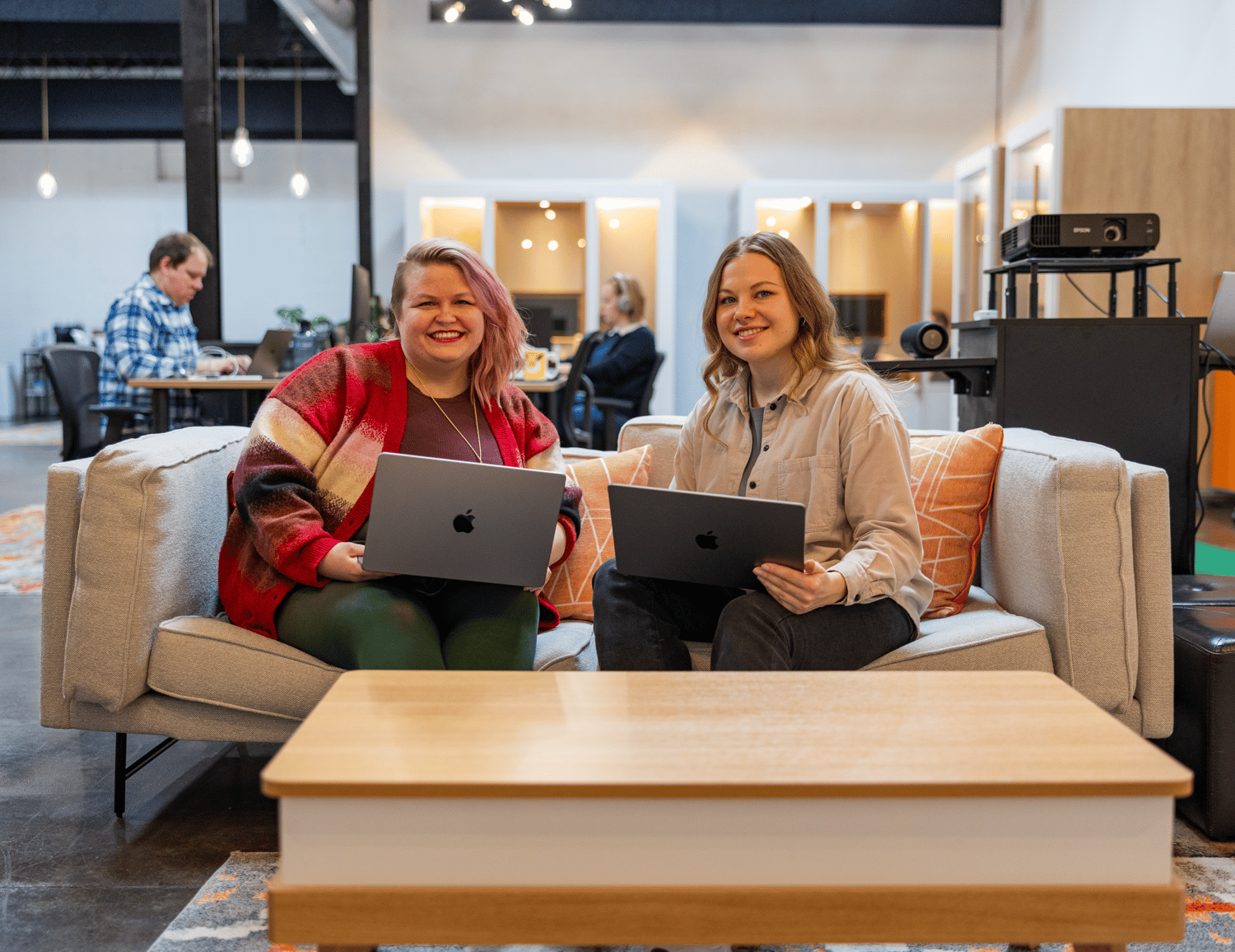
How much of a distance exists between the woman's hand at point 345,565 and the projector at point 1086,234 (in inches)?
88.3

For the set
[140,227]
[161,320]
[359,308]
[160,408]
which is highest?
[140,227]

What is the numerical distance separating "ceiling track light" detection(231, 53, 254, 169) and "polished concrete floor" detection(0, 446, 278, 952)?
673 centimetres

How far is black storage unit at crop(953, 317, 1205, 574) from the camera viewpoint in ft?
9.08

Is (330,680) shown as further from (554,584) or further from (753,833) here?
(753,833)

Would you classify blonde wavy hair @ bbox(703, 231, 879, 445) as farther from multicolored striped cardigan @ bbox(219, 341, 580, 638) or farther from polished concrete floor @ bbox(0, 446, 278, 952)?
polished concrete floor @ bbox(0, 446, 278, 952)

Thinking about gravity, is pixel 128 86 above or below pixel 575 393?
above

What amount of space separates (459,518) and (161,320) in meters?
3.44

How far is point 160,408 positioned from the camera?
14.9 ft

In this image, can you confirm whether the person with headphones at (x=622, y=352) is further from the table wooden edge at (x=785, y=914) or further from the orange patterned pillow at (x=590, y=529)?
the table wooden edge at (x=785, y=914)

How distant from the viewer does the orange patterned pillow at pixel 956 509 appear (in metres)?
2.09

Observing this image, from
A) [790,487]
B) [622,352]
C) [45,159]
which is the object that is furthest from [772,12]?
[45,159]

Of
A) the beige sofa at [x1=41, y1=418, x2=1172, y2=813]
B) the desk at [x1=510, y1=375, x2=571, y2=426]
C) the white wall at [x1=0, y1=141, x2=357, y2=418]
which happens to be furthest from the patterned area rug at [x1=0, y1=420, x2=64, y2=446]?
the beige sofa at [x1=41, y1=418, x2=1172, y2=813]

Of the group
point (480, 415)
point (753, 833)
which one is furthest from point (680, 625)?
point (753, 833)

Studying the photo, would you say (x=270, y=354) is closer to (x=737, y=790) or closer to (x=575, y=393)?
(x=575, y=393)
